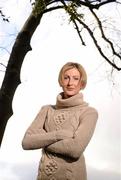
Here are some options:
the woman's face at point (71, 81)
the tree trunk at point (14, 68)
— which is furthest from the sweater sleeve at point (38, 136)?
the tree trunk at point (14, 68)

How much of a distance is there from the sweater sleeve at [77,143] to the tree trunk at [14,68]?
559cm

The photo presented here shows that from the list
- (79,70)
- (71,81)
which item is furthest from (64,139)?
(79,70)

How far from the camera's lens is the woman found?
171 inches

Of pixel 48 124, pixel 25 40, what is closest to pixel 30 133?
pixel 48 124

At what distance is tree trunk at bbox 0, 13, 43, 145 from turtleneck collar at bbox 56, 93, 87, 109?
17.5 feet

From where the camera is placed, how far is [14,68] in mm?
10180

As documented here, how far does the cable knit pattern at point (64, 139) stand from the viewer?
433cm

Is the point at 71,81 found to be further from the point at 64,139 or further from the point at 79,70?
the point at 64,139

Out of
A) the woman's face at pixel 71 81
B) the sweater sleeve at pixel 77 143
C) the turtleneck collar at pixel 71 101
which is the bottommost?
the sweater sleeve at pixel 77 143

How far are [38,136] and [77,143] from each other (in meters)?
0.36

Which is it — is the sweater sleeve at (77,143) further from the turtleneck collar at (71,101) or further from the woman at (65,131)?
the turtleneck collar at (71,101)

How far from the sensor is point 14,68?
1018cm

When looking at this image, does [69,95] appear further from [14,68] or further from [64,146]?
[14,68]

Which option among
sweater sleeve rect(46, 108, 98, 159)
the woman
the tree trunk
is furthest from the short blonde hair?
the tree trunk
